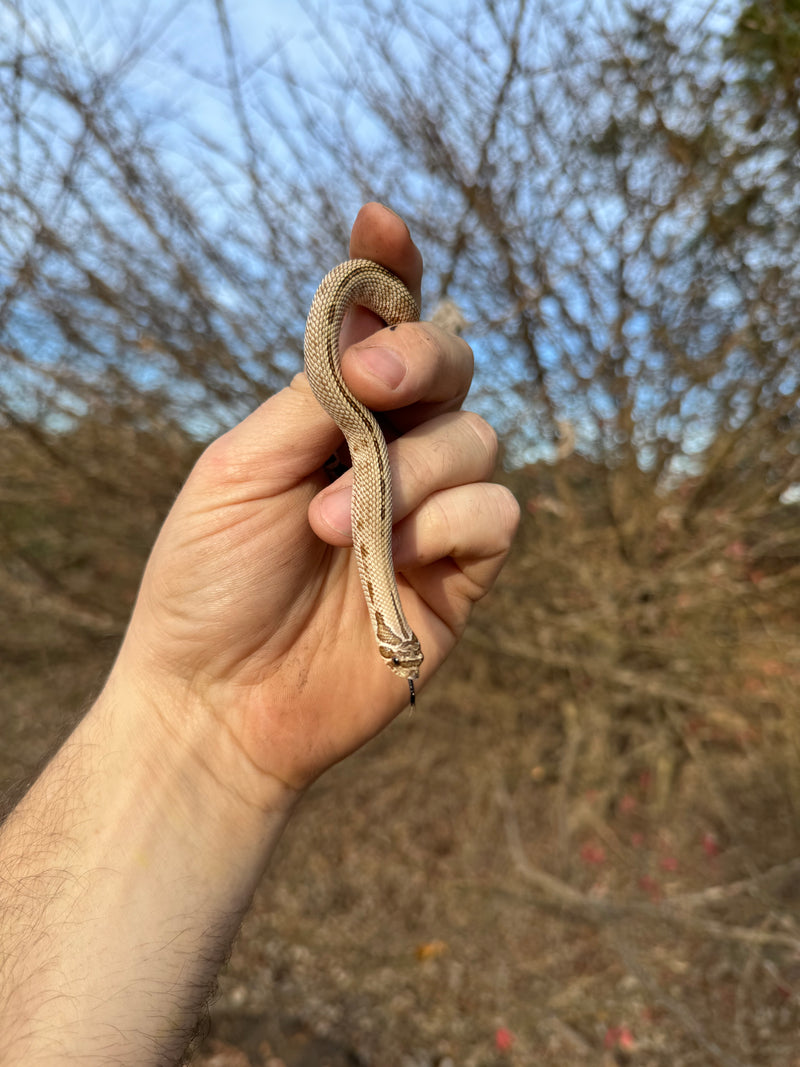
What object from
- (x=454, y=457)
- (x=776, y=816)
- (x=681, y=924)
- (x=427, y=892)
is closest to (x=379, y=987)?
(x=427, y=892)

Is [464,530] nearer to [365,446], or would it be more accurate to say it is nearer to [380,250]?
[365,446]

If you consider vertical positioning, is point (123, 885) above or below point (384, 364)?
below

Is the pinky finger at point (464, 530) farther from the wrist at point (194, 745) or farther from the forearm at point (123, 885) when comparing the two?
the forearm at point (123, 885)

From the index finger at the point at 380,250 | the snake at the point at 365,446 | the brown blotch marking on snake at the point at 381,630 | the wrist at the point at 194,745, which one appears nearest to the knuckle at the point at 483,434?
the snake at the point at 365,446

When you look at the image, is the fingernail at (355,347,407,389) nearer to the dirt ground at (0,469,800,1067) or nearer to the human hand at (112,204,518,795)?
the human hand at (112,204,518,795)

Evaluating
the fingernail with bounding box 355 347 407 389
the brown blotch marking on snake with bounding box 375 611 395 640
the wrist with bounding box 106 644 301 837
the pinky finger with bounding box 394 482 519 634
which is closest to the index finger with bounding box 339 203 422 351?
the fingernail with bounding box 355 347 407 389

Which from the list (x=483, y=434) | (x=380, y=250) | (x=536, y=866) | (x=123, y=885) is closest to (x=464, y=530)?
(x=483, y=434)
